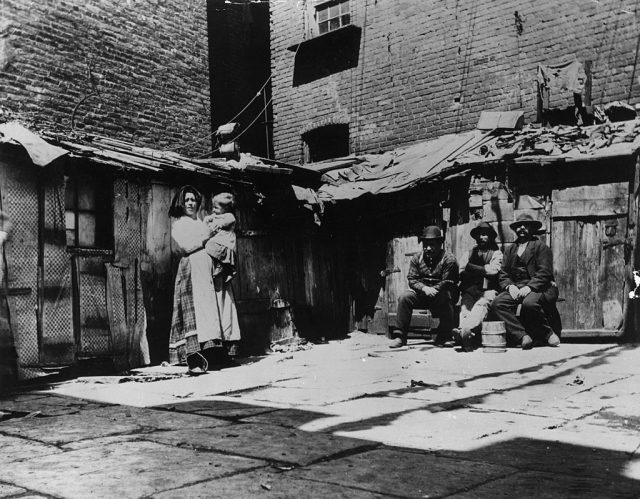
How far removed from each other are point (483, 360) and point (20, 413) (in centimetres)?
483

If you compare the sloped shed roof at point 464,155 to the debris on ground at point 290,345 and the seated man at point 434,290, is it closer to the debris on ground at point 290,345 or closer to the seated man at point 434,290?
the seated man at point 434,290

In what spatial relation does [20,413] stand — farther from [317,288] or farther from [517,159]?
[517,159]

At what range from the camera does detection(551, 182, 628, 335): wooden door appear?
860 cm

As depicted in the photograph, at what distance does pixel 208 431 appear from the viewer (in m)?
4.15

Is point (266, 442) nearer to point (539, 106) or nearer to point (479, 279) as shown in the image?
point (479, 279)

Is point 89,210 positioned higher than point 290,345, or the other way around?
point 89,210

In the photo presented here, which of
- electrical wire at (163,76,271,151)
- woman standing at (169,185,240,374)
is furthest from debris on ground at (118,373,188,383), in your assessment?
electrical wire at (163,76,271,151)

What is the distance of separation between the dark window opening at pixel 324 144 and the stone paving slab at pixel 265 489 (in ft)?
34.6

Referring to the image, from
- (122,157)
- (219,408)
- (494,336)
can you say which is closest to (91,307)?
(122,157)

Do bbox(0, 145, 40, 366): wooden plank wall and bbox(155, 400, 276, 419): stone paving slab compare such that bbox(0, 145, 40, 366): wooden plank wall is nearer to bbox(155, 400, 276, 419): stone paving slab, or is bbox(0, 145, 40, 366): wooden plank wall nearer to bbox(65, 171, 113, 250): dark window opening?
bbox(65, 171, 113, 250): dark window opening

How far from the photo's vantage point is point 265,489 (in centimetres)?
291

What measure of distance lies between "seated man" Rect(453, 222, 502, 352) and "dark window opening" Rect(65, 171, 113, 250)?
468cm

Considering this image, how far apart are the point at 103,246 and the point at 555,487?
19.8ft

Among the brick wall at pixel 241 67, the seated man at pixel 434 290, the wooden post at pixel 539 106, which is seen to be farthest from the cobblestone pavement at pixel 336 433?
the brick wall at pixel 241 67
